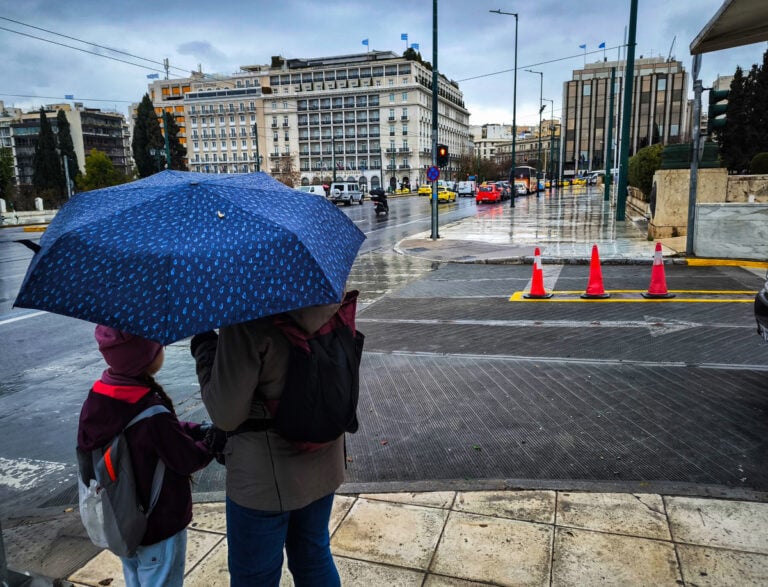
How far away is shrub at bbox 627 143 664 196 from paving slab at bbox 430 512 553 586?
20554mm

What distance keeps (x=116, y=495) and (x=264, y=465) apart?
1.88ft

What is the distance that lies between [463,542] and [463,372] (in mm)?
2918

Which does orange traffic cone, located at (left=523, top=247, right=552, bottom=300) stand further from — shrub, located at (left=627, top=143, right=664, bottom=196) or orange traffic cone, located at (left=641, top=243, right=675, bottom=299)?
shrub, located at (left=627, top=143, right=664, bottom=196)

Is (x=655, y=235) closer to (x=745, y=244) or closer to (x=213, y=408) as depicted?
(x=745, y=244)

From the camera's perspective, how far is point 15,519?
3533mm

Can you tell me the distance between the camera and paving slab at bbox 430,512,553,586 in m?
2.77

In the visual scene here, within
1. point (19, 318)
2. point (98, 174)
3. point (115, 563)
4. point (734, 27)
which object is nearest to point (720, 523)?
point (115, 563)

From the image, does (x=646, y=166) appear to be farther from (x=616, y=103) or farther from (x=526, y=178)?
(x=616, y=103)

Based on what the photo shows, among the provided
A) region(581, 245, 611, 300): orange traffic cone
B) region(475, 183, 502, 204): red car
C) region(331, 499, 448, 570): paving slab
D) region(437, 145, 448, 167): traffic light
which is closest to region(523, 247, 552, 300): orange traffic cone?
region(581, 245, 611, 300): orange traffic cone

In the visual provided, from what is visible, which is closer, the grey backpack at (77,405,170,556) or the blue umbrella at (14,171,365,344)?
the blue umbrella at (14,171,365,344)

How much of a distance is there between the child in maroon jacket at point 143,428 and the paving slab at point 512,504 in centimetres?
178

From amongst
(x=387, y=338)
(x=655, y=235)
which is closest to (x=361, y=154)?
(x=655, y=235)

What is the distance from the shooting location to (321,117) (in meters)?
127

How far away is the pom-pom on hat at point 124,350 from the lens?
2.05 meters
